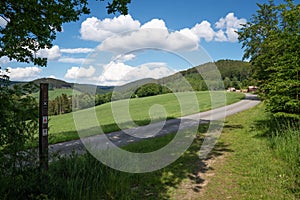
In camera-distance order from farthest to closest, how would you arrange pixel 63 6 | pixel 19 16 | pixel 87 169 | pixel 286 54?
1. pixel 286 54
2. pixel 63 6
3. pixel 19 16
4. pixel 87 169

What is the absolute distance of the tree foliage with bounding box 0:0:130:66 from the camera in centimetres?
480

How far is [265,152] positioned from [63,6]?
23.0 ft

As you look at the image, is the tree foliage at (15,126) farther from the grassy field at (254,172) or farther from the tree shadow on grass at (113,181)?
the grassy field at (254,172)

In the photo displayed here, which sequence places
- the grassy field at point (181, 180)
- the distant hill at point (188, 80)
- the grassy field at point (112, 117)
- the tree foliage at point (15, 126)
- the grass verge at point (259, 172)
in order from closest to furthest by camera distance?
1. the tree foliage at point (15, 126)
2. the grassy field at point (181, 180)
3. the grass verge at point (259, 172)
4. the distant hill at point (188, 80)
5. the grassy field at point (112, 117)

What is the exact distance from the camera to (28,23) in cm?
504

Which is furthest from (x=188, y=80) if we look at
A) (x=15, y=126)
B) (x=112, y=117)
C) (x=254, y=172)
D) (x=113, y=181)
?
(x=112, y=117)

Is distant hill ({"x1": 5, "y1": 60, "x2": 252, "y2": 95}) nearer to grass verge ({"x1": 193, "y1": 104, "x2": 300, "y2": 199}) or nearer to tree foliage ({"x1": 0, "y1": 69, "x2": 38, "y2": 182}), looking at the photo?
tree foliage ({"x1": 0, "y1": 69, "x2": 38, "y2": 182})

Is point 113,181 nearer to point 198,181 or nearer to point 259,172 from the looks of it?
point 198,181

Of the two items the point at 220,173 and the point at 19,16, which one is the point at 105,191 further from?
the point at 19,16

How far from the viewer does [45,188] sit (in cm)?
363

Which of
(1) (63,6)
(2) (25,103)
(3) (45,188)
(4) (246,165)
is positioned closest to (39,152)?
(3) (45,188)

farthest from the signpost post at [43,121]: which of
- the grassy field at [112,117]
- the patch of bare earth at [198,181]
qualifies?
the patch of bare earth at [198,181]

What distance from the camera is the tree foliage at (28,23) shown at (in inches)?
189

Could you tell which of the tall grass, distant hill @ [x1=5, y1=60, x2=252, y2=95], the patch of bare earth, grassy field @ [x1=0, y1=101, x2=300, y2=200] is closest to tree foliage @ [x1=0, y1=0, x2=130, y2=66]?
distant hill @ [x1=5, y1=60, x2=252, y2=95]
